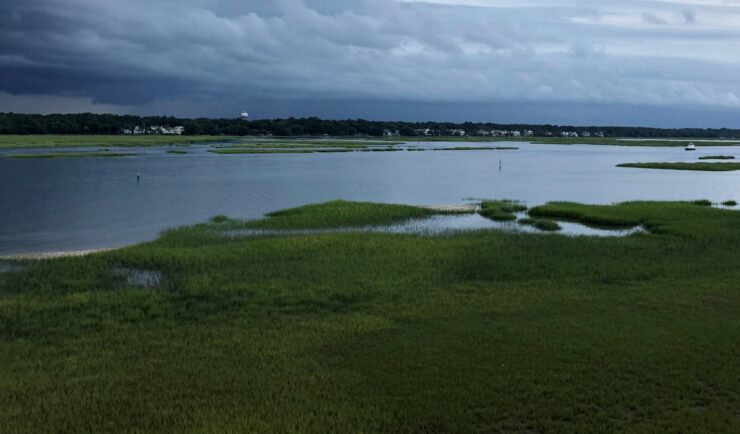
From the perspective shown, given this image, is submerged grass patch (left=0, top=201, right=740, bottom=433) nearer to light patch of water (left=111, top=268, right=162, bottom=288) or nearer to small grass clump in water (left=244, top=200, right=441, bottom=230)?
light patch of water (left=111, top=268, right=162, bottom=288)

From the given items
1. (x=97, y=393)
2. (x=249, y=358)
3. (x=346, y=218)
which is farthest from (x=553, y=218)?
(x=97, y=393)

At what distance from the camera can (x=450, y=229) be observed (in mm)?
29250

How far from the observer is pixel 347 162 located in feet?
285

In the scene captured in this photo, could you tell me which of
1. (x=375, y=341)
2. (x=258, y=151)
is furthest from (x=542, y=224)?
(x=258, y=151)

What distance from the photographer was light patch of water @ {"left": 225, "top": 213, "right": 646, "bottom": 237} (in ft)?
92.7

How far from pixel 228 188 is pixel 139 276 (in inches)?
1300

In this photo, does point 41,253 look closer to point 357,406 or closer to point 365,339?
point 365,339

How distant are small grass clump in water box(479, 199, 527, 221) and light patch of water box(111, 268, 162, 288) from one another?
19209 millimetres

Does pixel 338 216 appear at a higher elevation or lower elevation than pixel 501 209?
Answer: higher

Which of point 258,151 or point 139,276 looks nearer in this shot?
point 139,276

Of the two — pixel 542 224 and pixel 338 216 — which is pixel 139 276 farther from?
pixel 542 224

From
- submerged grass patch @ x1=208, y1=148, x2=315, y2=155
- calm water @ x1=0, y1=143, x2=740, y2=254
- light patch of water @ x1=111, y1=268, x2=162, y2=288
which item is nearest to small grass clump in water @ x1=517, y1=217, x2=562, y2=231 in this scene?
calm water @ x1=0, y1=143, x2=740, y2=254

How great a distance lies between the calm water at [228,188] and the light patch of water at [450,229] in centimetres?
638

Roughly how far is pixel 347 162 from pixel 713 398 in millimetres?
78230
